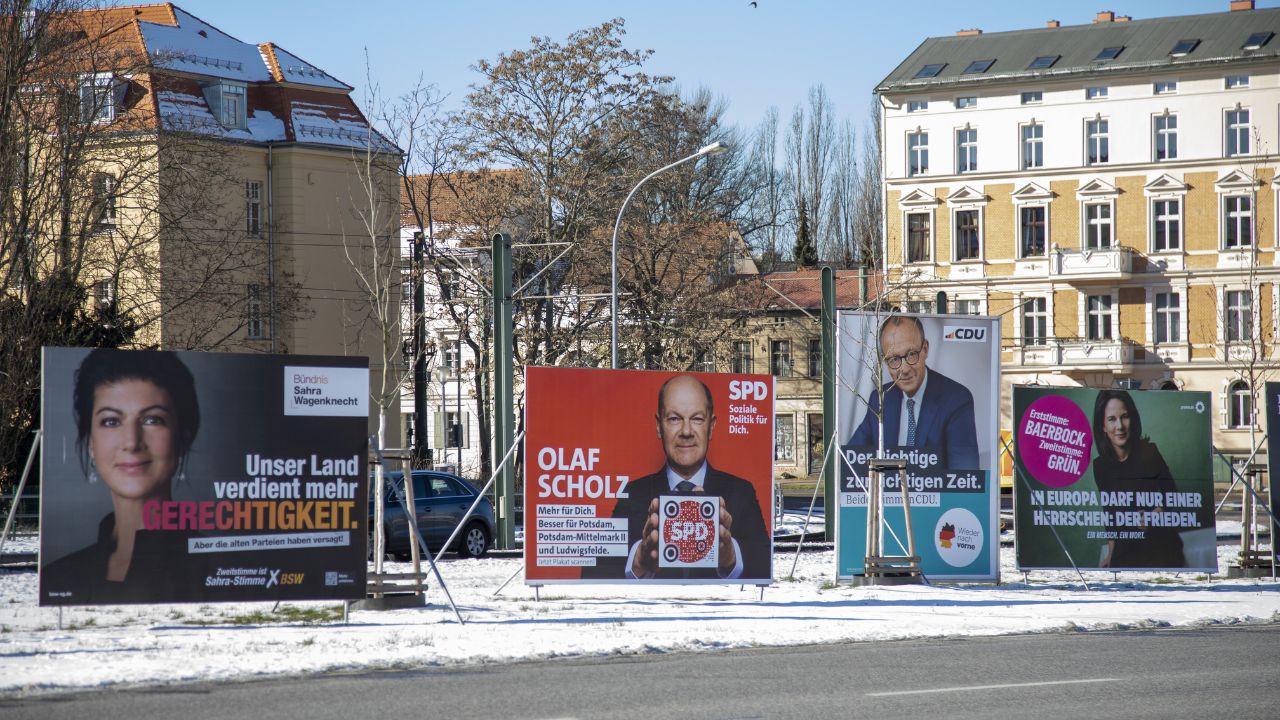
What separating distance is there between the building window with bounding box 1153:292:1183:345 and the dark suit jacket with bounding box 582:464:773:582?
48157 mm

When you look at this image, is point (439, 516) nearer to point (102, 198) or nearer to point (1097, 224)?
point (102, 198)

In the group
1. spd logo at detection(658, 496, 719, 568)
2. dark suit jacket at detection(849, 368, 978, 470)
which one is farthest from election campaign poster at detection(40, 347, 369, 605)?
dark suit jacket at detection(849, 368, 978, 470)

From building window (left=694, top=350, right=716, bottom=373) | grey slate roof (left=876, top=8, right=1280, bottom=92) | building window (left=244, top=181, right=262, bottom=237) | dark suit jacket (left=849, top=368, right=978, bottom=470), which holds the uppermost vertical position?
grey slate roof (left=876, top=8, right=1280, bottom=92)

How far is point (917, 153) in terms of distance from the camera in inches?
2564

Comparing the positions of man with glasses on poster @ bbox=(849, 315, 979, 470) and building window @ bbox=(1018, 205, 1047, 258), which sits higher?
building window @ bbox=(1018, 205, 1047, 258)

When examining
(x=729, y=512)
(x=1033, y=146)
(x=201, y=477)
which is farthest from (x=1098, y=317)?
(x=201, y=477)

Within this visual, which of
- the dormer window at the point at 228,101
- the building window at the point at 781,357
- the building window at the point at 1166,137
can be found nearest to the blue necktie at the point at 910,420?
Result: the dormer window at the point at 228,101

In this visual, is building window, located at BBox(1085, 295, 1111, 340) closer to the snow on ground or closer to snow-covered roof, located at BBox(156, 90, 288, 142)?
snow-covered roof, located at BBox(156, 90, 288, 142)

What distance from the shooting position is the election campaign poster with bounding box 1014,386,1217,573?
751 inches

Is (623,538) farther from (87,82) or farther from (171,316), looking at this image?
(171,316)

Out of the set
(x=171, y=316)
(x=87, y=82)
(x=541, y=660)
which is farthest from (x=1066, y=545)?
(x=171, y=316)

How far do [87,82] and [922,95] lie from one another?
4051 cm

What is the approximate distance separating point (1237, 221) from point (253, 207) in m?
38.8

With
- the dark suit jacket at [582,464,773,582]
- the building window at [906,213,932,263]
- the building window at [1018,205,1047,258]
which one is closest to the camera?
the dark suit jacket at [582,464,773,582]
